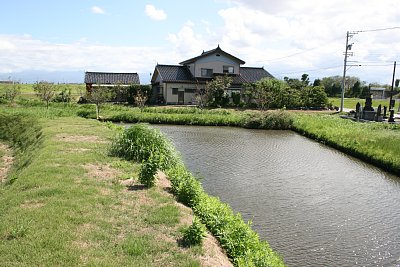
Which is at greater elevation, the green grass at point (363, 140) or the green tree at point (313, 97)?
the green tree at point (313, 97)

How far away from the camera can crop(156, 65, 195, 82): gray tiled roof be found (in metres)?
39.8

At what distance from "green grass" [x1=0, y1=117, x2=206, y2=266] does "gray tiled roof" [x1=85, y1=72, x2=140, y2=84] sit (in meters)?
34.7

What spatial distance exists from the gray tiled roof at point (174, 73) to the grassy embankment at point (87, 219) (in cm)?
2972

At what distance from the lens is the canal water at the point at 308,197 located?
26.6ft

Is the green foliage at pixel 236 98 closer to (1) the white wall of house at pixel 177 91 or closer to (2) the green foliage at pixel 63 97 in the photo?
(1) the white wall of house at pixel 177 91

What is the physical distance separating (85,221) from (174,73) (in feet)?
118

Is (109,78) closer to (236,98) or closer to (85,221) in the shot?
(236,98)

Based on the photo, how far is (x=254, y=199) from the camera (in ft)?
35.9

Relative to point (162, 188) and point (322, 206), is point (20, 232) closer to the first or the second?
point (162, 188)

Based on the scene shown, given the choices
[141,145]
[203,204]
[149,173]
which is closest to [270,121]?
[141,145]

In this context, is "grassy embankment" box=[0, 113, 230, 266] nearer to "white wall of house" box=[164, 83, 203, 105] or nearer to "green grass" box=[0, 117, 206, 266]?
"green grass" box=[0, 117, 206, 266]

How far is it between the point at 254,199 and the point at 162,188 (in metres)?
3.43

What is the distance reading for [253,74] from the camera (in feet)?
148

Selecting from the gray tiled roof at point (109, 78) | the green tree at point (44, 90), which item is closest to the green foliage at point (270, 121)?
the green tree at point (44, 90)
